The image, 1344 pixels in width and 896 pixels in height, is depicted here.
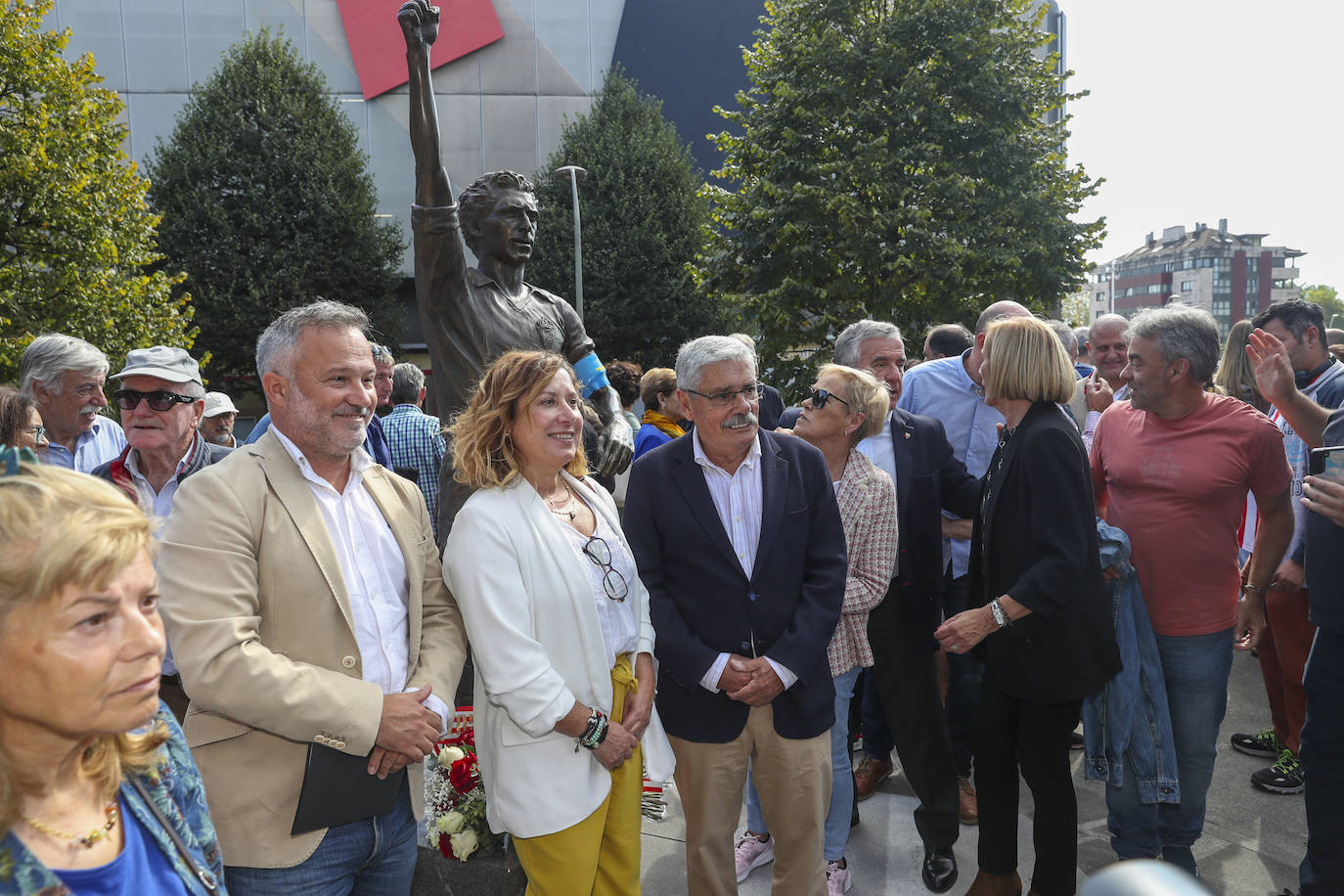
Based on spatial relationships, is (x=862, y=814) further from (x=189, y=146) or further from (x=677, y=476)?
(x=189, y=146)

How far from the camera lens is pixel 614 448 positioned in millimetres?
4016

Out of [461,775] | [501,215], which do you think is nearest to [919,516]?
[461,775]

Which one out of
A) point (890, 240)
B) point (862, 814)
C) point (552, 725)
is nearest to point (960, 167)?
point (890, 240)

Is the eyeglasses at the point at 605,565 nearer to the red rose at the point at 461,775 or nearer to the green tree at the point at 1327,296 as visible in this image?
the red rose at the point at 461,775

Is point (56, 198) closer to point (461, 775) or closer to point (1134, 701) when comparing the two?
point (461, 775)

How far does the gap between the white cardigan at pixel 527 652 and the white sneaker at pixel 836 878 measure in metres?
1.45

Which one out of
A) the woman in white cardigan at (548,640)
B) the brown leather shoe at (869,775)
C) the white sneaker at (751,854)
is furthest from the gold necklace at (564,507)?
the brown leather shoe at (869,775)

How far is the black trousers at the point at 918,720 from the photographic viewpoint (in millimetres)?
3787

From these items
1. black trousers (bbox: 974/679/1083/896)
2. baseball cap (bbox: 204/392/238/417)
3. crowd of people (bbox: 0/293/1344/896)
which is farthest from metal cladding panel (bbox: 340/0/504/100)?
black trousers (bbox: 974/679/1083/896)

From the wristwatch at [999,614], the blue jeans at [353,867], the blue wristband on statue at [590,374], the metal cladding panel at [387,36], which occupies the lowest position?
the blue jeans at [353,867]

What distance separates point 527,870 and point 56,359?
3.26 m

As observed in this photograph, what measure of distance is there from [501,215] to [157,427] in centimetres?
163

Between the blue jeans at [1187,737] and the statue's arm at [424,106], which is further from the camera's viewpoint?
the blue jeans at [1187,737]

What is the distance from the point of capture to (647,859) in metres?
4.01
